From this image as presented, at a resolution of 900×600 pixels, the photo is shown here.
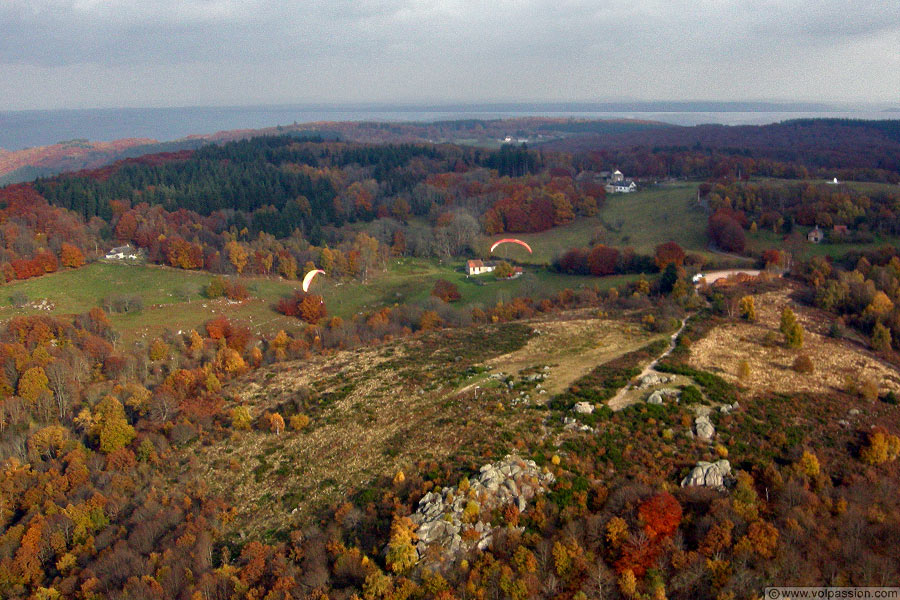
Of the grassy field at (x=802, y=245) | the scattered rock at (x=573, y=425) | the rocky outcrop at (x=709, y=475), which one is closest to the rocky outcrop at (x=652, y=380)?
the scattered rock at (x=573, y=425)

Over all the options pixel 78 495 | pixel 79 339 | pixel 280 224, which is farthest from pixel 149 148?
pixel 78 495

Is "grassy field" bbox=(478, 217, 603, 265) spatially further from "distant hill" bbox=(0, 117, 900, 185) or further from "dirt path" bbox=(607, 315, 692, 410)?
"distant hill" bbox=(0, 117, 900, 185)

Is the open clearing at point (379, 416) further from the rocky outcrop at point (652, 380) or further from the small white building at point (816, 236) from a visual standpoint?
the small white building at point (816, 236)

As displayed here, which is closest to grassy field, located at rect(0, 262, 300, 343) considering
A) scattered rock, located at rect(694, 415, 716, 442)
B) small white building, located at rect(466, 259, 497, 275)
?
small white building, located at rect(466, 259, 497, 275)

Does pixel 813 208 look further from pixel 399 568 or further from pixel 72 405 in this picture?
pixel 72 405

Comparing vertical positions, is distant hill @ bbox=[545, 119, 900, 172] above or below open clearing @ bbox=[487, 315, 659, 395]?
above

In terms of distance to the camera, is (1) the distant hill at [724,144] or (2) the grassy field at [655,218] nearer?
(2) the grassy field at [655,218]

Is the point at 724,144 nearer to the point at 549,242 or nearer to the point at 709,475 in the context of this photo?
the point at 549,242
